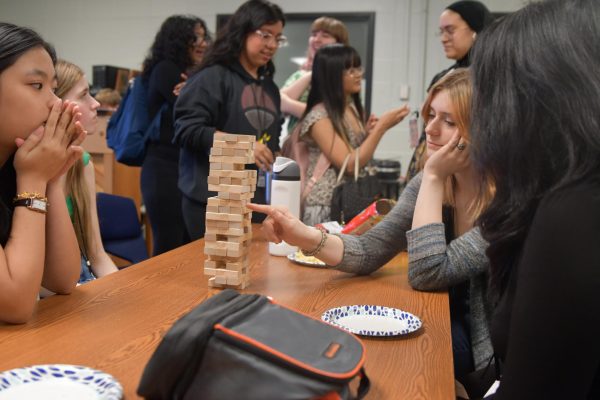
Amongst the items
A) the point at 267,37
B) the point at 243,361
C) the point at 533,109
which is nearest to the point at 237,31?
the point at 267,37

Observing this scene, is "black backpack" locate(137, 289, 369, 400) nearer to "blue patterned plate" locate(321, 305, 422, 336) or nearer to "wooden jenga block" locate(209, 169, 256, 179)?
"blue patterned plate" locate(321, 305, 422, 336)

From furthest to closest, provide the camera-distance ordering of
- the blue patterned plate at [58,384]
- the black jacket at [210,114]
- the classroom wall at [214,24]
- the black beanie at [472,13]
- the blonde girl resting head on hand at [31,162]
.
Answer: the classroom wall at [214,24], the black beanie at [472,13], the black jacket at [210,114], the blonde girl resting head on hand at [31,162], the blue patterned plate at [58,384]

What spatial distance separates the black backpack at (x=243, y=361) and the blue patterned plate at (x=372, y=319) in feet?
1.29

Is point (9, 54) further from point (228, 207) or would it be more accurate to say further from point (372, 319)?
point (372, 319)

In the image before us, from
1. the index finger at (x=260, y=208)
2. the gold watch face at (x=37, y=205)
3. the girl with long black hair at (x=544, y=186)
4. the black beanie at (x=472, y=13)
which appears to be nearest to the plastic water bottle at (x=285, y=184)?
the index finger at (x=260, y=208)

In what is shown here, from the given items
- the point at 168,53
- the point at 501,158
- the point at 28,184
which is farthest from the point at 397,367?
the point at 168,53

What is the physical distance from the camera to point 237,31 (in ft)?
8.18

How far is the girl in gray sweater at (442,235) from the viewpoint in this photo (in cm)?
148

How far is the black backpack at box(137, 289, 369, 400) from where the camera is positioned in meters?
0.68

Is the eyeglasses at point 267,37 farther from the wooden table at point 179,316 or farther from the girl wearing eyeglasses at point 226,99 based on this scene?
the wooden table at point 179,316

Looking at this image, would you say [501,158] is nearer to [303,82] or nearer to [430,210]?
[430,210]

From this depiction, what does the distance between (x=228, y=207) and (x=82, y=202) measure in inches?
25.1

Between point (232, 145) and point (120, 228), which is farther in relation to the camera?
point (120, 228)

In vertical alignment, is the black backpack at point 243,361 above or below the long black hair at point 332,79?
below
